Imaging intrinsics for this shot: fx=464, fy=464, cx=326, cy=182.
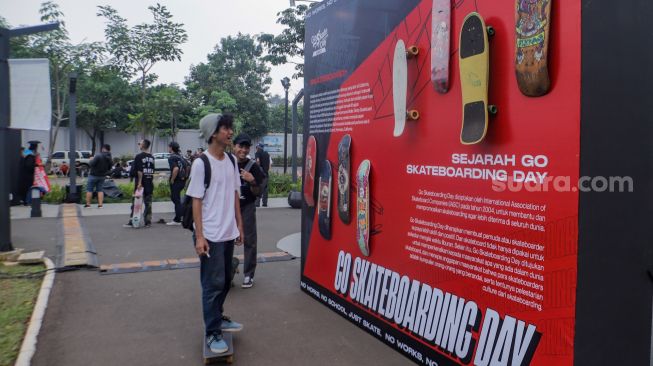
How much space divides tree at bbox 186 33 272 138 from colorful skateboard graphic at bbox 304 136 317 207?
30658 mm

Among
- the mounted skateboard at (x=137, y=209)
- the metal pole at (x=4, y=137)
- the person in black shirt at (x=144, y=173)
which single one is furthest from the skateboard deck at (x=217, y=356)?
the person in black shirt at (x=144, y=173)

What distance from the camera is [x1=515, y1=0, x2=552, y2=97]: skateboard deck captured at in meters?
2.53

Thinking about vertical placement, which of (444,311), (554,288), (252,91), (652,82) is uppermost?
(252,91)

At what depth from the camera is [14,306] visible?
4.48 m

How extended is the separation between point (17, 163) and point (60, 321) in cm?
421

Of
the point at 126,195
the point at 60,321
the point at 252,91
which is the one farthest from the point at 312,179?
the point at 252,91

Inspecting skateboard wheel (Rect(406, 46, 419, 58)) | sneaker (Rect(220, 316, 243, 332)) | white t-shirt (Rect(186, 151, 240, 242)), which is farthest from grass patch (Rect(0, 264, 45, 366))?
skateboard wheel (Rect(406, 46, 419, 58))

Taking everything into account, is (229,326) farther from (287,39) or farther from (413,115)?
(287,39)

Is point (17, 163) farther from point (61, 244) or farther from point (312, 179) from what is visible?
point (312, 179)

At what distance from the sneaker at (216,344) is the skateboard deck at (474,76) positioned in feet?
7.42

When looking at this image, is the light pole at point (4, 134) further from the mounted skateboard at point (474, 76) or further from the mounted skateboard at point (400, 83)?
the mounted skateboard at point (474, 76)

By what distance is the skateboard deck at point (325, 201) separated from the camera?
4812 mm

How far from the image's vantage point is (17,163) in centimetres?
727

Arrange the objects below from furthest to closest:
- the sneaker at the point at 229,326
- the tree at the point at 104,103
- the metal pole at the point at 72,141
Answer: the tree at the point at 104,103 → the metal pole at the point at 72,141 → the sneaker at the point at 229,326
